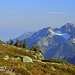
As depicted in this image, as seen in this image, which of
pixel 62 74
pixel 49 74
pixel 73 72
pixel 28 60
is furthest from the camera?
pixel 28 60

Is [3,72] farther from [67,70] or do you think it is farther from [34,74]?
[67,70]

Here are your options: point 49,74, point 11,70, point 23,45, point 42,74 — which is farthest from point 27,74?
point 23,45

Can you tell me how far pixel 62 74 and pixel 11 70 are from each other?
1154 cm

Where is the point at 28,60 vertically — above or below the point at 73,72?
above

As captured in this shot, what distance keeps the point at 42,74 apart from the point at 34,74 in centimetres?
202

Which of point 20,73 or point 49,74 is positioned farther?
point 49,74

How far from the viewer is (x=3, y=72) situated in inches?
811

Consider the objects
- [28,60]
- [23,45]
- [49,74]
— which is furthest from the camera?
[23,45]

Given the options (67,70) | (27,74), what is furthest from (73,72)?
(27,74)

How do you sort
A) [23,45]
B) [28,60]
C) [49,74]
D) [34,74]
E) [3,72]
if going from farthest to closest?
1. [23,45]
2. [28,60]
3. [49,74]
4. [34,74]
5. [3,72]

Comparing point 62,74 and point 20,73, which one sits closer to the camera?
point 20,73

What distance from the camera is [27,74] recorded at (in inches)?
858

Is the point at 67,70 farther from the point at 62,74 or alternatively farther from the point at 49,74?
the point at 49,74

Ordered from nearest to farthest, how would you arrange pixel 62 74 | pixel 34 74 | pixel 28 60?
1. pixel 34 74
2. pixel 62 74
3. pixel 28 60
